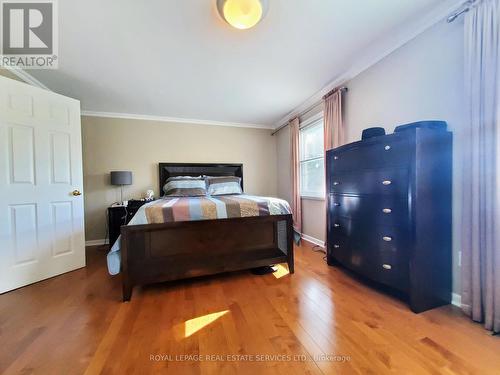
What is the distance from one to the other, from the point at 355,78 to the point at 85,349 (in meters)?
3.38

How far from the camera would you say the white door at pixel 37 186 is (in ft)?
6.45

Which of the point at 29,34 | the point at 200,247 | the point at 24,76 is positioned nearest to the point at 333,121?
the point at 200,247

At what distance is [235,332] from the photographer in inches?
53.1

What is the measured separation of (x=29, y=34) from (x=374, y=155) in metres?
3.18

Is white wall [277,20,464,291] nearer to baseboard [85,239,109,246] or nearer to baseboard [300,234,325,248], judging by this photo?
baseboard [300,234,325,248]

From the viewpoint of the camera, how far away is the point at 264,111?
11.9 ft

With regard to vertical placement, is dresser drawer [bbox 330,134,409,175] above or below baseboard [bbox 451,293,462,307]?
above

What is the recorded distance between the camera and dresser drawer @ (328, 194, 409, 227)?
1597 millimetres

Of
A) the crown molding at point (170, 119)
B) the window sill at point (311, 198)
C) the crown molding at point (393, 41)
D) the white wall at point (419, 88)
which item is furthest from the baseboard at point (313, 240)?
the crown molding at point (170, 119)

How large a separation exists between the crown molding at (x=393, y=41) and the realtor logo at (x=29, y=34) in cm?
273

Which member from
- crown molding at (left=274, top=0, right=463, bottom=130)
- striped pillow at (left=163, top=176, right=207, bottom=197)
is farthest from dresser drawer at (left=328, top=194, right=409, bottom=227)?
striped pillow at (left=163, top=176, right=207, bottom=197)

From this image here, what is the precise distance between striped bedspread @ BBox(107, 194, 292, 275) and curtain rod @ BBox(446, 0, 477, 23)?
1.96 metres

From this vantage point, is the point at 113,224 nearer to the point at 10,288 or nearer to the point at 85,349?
the point at 10,288

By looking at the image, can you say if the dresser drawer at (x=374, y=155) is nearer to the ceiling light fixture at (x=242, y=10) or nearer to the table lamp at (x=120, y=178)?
the ceiling light fixture at (x=242, y=10)
